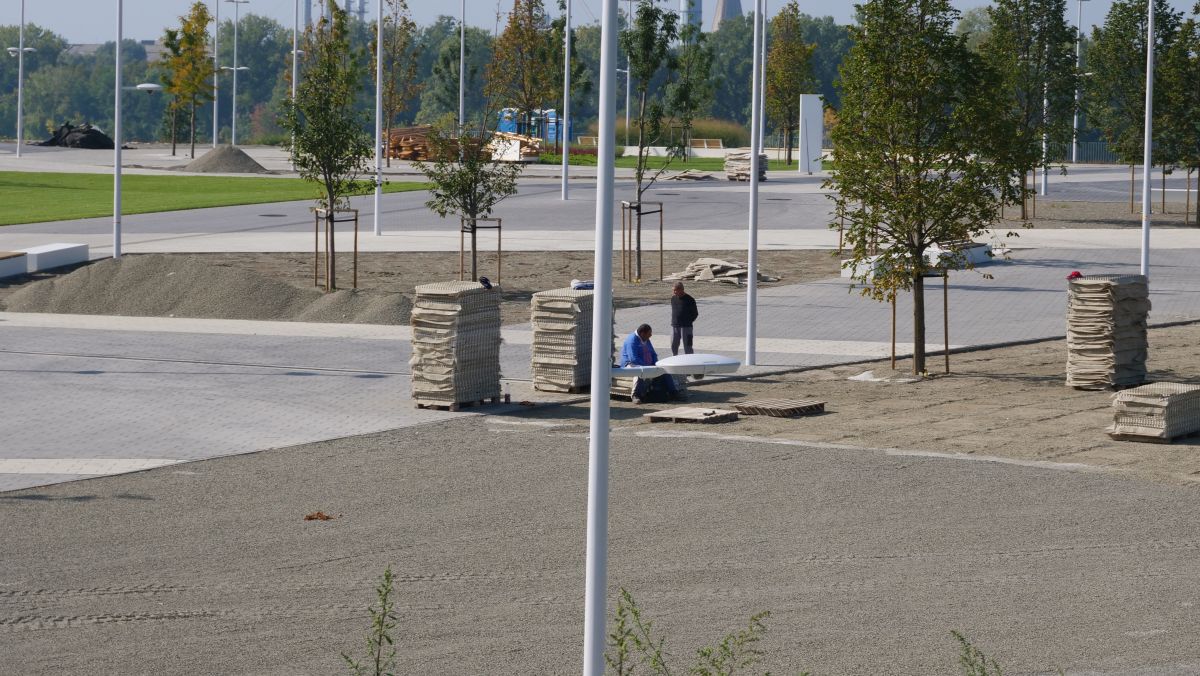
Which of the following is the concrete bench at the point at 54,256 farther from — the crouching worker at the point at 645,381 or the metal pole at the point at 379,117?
the crouching worker at the point at 645,381

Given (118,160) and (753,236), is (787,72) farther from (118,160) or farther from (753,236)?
(753,236)

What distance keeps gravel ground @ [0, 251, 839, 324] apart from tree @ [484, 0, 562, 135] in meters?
45.0

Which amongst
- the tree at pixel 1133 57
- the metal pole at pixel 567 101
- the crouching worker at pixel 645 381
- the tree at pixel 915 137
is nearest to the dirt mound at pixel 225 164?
the metal pole at pixel 567 101

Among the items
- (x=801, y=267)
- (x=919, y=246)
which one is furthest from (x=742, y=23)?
(x=919, y=246)

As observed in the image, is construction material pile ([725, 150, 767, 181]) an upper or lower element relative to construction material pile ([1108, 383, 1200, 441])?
upper

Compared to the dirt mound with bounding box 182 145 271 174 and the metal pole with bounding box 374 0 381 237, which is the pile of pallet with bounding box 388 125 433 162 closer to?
the dirt mound with bounding box 182 145 271 174

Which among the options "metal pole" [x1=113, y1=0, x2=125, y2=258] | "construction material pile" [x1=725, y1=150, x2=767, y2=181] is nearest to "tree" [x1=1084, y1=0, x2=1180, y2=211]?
"construction material pile" [x1=725, y1=150, x2=767, y2=181]

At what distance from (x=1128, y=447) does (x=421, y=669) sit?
35.0 ft

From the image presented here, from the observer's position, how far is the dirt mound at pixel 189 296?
28.3 metres

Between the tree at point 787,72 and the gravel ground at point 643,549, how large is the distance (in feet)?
212

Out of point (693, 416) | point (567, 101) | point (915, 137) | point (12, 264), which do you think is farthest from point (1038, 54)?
point (693, 416)

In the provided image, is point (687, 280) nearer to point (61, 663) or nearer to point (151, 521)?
point (151, 521)

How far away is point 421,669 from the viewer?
952cm

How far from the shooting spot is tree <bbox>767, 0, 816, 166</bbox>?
8138 centimetres
